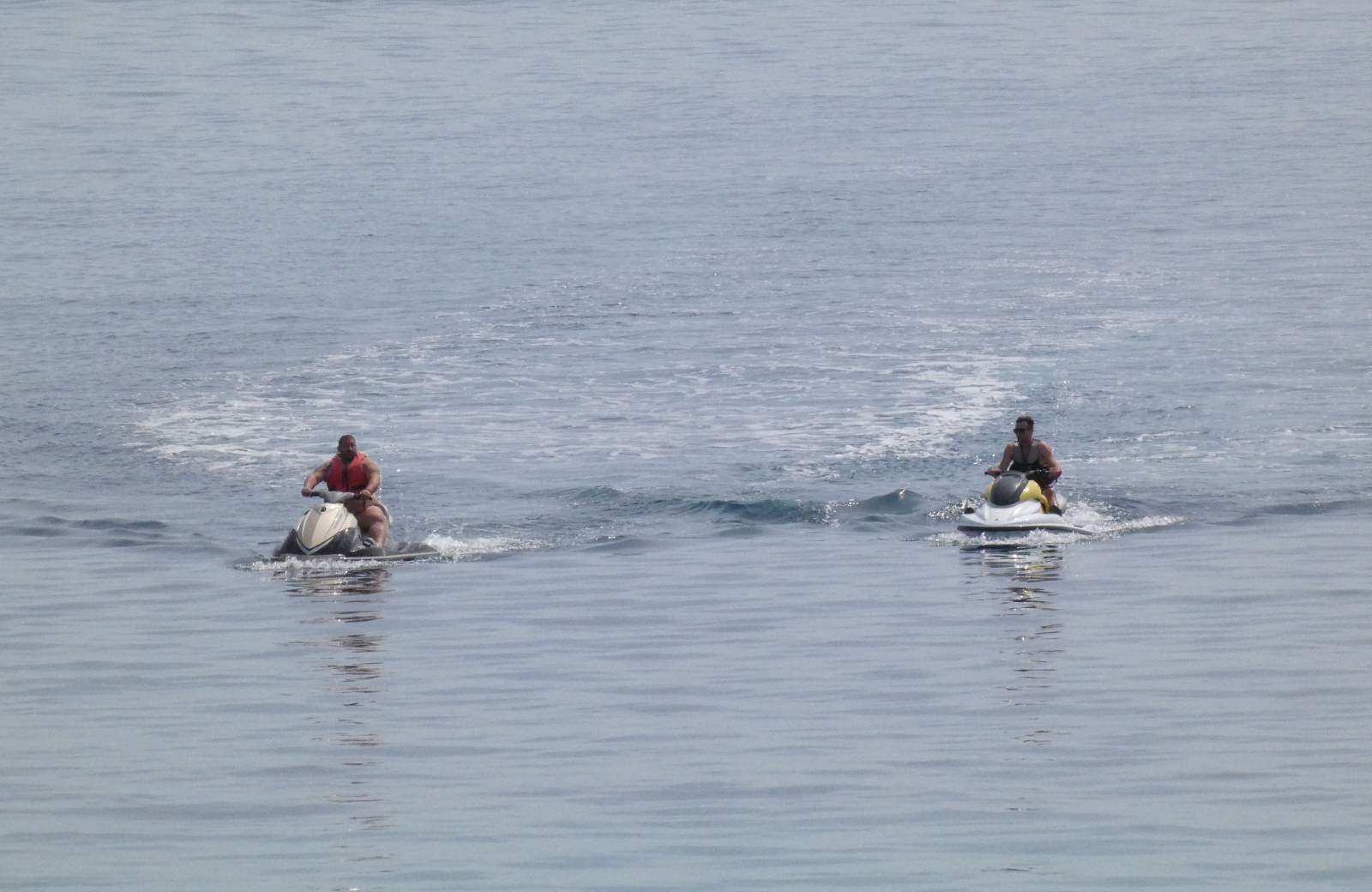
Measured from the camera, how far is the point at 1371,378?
1374 inches

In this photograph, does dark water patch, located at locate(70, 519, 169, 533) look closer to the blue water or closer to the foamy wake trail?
the blue water

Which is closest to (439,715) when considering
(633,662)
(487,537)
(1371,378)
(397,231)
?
(633,662)

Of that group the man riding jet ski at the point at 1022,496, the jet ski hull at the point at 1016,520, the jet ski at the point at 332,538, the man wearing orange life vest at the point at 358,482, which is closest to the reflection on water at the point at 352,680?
the jet ski at the point at 332,538

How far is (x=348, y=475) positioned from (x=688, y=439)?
8.90 meters

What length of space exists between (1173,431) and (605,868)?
20707 millimetres

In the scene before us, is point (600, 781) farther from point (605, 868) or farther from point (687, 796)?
point (605, 868)

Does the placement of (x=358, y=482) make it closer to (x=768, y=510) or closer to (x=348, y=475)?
(x=348, y=475)

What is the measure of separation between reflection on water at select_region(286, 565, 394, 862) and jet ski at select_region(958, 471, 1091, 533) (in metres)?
6.06

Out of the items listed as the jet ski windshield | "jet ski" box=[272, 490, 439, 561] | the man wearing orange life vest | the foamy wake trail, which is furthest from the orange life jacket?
the jet ski windshield

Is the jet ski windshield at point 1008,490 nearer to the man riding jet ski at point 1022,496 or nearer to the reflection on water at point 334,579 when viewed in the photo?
the man riding jet ski at point 1022,496

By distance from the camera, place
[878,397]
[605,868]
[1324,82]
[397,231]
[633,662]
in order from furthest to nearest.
Result: [1324,82] < [397,231] < [878,397] < [633,662] < [605,868]

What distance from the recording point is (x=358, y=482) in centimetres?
2336

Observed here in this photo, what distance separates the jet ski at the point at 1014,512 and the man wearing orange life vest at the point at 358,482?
5942 millimetres

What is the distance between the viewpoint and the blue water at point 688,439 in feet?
43.3
